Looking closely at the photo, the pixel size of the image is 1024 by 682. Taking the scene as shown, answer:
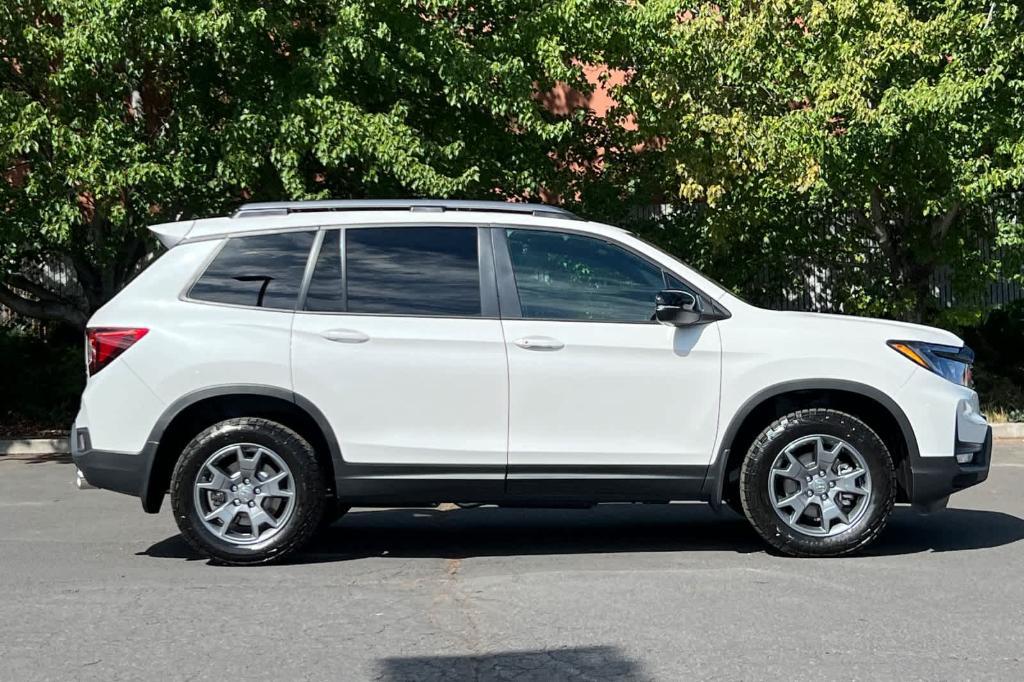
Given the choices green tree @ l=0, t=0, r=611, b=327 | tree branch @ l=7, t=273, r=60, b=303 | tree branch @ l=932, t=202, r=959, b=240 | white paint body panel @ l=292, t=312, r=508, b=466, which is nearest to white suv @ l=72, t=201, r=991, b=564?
white paint body panel @ l=292, t=312, r=508, b=466

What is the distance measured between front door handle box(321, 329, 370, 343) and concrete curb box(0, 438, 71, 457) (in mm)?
8706

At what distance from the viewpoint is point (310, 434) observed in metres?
7.54

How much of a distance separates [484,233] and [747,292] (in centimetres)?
1084

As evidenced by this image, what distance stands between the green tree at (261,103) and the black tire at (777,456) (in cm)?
765

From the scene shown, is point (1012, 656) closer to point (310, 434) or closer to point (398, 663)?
point (398, 663)

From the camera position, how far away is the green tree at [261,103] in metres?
14.0

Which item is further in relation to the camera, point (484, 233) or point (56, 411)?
point (56, 411)

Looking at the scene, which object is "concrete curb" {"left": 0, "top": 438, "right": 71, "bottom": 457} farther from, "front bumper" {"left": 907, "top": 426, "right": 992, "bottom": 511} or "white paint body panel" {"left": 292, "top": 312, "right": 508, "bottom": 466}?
"front bumper" {"left": 907, "top": 426, "right": 992, "bottom": 511}

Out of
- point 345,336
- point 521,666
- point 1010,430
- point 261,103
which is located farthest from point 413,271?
point 1010,430

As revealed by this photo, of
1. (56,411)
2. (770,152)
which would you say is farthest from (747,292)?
(56,411)

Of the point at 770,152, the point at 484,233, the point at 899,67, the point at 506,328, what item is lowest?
the point at 506,328

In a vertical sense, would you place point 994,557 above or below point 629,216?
below

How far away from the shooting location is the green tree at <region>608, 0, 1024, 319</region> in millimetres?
14281

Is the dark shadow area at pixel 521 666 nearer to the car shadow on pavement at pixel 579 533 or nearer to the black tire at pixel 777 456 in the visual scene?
the black tire at pixel 777 456
